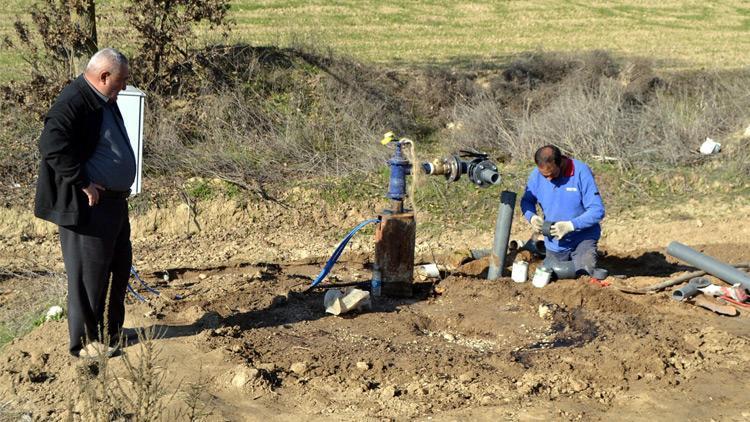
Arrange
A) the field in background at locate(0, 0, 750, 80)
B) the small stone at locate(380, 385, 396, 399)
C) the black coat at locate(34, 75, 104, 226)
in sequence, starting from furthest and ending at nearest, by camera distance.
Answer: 1. the field in background at locate(0, 0, 750, 80)
2. the small stone at locate(380, 385, 396, 399)
3. the black coat at locate(34, 75, 104, 226)

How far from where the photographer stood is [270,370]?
5480 mm

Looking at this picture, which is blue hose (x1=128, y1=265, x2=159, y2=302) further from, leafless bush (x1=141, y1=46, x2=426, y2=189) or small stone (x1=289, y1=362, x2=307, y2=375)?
leafless bush (x1=141, y1=46, x2=426, y2=189)

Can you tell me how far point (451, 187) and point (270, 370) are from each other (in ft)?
17.0

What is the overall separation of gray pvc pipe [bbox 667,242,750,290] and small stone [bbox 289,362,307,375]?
354 cm

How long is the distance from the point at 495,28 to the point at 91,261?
18.1 metres

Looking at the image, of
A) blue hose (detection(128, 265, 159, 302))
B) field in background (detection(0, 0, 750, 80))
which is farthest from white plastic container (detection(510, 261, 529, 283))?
field in background (detection(0, 0, 750, 80))

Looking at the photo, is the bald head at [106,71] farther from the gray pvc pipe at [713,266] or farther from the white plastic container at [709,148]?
the white plastic container at [709,148]

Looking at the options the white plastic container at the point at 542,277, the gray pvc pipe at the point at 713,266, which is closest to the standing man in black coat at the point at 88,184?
the white plastic container at the point at 542,277

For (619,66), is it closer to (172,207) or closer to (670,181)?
(670,181)

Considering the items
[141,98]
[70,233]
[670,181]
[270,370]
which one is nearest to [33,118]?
[141,98]

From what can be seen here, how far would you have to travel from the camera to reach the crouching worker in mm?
7238

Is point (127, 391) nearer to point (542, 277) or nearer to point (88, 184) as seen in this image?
point (88, 184)

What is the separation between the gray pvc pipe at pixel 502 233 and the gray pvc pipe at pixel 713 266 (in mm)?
1379

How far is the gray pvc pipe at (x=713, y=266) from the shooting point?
703cm
